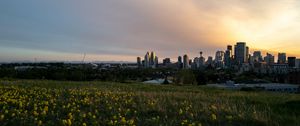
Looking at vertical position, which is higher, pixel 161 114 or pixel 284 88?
pixel 161 114

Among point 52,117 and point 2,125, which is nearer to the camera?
point 2,125

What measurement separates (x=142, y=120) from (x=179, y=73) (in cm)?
6931

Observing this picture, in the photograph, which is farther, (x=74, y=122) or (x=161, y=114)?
(x=161, y=114)

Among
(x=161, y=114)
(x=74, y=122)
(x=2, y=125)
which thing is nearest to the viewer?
(x=2, y=125)

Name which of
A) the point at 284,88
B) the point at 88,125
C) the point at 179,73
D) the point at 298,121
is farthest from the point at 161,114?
the point at 284,88

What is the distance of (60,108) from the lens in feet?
35.0

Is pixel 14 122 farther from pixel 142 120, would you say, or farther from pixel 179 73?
pixel 179 73

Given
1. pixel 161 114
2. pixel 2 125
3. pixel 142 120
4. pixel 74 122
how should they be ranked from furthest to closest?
pixel 161 114 < pixel 142 120 < pixel 74 122 < pixel 2 125

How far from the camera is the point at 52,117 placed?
9148mm

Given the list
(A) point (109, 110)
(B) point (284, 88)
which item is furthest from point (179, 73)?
(A) point (109, 110)

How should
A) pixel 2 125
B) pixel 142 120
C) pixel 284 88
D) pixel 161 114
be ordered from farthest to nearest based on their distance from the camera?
pixel 284 88
pixel 161 114
pixel 142 120
pixel 2 125

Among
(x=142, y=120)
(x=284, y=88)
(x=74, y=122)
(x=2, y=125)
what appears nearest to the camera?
(x=2, y=125)

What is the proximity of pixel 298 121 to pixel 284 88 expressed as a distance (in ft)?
245

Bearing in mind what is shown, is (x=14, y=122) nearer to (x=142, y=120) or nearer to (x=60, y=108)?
(x=60, y=108)
